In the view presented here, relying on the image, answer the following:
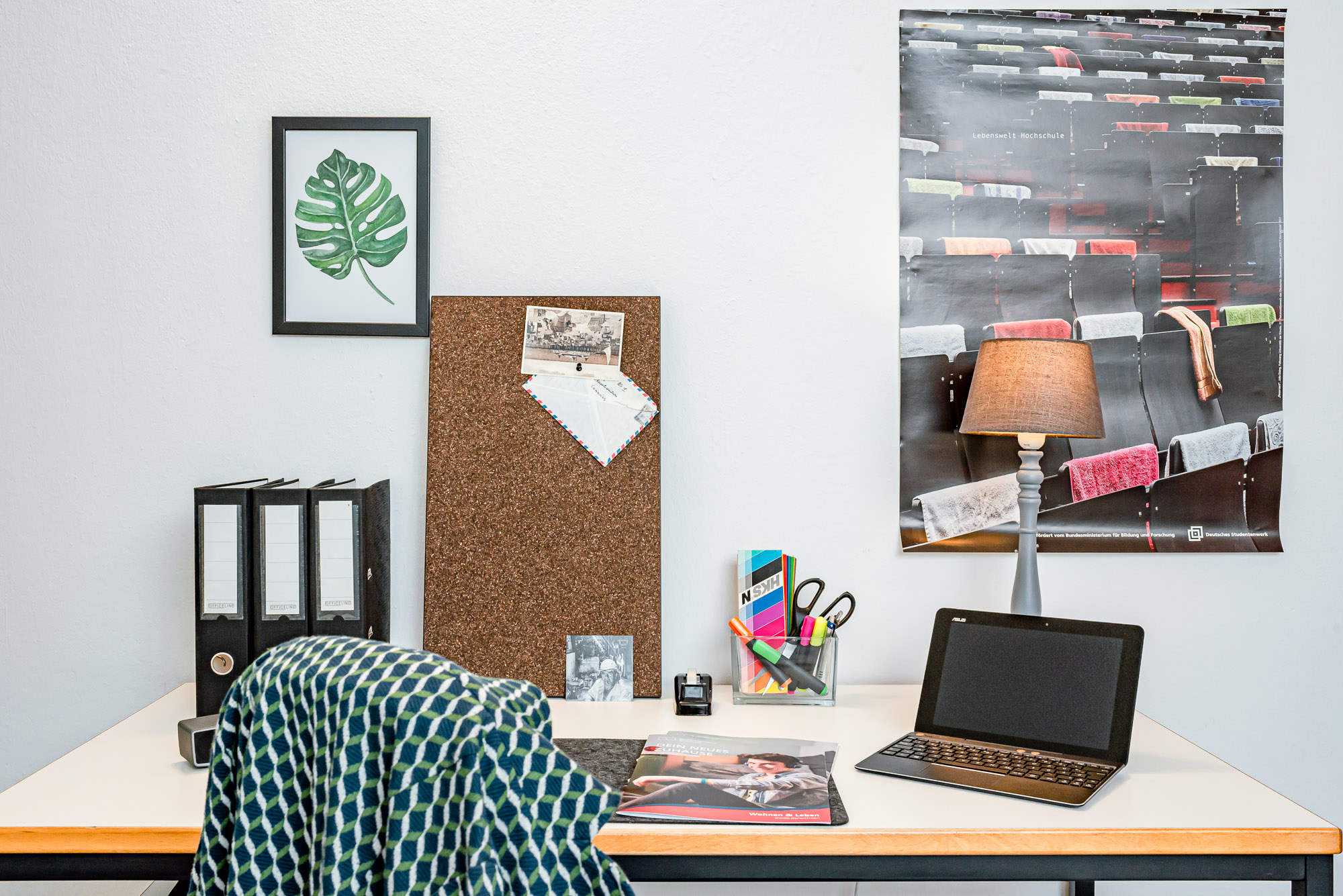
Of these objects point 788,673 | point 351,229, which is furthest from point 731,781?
point 351,229

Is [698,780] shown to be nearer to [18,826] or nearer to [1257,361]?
[18,826]

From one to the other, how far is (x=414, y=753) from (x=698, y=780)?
0.53 metres

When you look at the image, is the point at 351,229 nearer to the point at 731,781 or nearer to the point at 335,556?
the point at 335,556

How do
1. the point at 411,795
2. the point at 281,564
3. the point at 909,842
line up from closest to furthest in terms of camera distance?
the point at 411,795, the point at 909,842, the point at 281,564

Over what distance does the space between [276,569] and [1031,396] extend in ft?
3.75

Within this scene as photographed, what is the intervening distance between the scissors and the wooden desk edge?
18.7 inches

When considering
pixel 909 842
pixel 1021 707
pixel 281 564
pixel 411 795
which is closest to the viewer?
pixel 411 795

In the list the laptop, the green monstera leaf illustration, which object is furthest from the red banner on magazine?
the green monstera leaf illustration

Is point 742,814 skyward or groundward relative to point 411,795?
groundward

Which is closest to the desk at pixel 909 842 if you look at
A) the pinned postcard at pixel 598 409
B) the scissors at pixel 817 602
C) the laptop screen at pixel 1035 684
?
the laptop screen at pixel 1035 684

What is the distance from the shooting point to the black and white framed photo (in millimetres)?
1463

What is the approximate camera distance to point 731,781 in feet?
3.33

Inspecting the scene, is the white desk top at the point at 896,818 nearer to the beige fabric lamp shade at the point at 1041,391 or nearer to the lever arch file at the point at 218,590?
the lever arch file at the point at 218,590

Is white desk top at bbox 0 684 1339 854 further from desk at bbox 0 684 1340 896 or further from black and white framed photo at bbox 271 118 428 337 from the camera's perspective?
black and white framed photo at bbox 271 118 428 337
